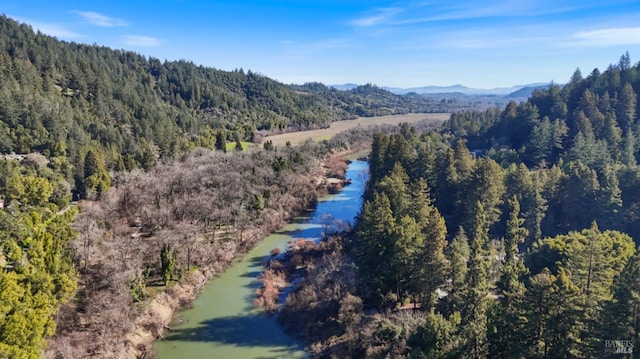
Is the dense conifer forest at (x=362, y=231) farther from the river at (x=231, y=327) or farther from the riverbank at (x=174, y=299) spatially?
the river at (x=231, y=327)

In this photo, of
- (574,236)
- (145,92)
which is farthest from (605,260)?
(145,92)

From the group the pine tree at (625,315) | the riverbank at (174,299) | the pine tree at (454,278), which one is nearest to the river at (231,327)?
the riverbank at (174,299)

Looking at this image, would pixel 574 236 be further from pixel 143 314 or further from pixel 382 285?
pixel 143 314

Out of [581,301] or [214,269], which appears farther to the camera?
[214,269]

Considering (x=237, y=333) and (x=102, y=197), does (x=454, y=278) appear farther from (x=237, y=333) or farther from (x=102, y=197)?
(x=102, y=197)

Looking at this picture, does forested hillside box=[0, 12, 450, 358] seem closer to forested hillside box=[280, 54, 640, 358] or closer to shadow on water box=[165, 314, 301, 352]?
shadow on water box=[165, 314, 301, 352]

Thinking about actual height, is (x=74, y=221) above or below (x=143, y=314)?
above
